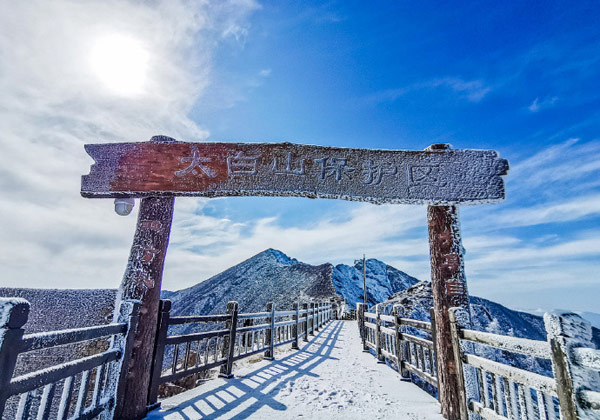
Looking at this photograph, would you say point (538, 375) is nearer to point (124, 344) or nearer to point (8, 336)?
point (8, 336)

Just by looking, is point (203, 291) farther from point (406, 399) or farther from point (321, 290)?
point (406, 399)

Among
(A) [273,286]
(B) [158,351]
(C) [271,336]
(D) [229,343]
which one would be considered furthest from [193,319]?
(A) [273,286]

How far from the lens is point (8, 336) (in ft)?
5.65

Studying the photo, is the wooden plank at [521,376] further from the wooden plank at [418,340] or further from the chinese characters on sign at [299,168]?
the chinese characters on sign at [299,168]

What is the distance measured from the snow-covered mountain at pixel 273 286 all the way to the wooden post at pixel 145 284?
95.6 ft

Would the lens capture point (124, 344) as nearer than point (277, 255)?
Yes

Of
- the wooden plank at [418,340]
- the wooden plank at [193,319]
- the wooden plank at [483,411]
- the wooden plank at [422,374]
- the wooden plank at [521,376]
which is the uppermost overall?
the wooden plank at [193,319]

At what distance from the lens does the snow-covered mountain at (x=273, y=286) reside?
37.6m

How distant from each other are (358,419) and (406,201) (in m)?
2.71

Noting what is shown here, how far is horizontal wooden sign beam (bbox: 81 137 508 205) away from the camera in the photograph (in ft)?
11.7

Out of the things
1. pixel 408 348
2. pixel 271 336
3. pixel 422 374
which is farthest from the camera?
pixel 271 336

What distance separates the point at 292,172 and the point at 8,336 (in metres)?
2.80

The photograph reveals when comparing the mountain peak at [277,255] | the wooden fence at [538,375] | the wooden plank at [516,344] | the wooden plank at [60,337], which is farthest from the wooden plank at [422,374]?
the mountain peak at [277,255]

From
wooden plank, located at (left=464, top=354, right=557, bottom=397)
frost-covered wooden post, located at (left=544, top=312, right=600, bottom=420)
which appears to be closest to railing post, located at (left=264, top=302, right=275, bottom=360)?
wooden plank, located at (left=464, top=354, right=557, bottom=397)
